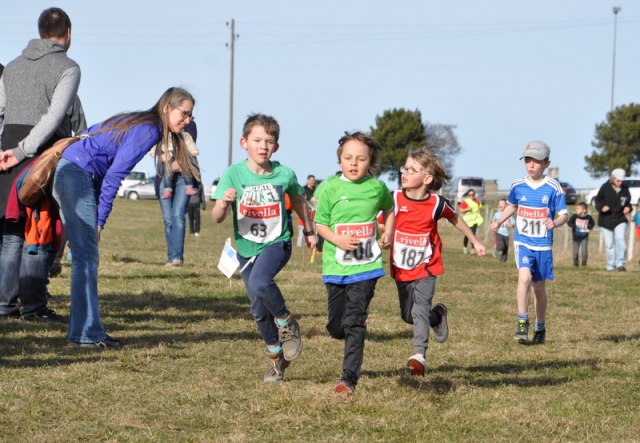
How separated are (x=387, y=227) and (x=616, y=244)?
1420 centimetres

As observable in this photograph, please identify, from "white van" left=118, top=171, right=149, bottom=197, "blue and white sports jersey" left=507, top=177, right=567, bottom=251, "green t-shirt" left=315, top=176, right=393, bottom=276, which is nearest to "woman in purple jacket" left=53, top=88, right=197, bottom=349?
"green t-shirt" left=315, top=176, right=393, bottom=276

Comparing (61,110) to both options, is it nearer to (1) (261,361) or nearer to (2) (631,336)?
(1) (261,361)

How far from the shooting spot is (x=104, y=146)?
6.54m

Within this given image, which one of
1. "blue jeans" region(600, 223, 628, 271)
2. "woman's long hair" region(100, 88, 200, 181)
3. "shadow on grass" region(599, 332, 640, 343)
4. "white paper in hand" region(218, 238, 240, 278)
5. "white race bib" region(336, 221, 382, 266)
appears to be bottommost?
"shadow on grass" region(599, 332, 640, 343)

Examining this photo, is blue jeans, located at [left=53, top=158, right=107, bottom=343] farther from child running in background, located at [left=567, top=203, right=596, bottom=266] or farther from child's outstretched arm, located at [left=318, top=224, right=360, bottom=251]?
child running in background, located at [left=567, top=203, right=596, bottom=266]

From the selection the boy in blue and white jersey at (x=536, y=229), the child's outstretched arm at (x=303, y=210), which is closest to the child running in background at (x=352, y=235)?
the child's outstretched arm at (x=303, y=210)

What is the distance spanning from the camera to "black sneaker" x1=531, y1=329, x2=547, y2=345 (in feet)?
26.6

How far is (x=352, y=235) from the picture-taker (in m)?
5.70

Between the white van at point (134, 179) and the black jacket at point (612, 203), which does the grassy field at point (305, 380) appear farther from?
the white van at point (134, 179)

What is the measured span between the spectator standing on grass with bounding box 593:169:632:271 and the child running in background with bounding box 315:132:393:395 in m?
13.9

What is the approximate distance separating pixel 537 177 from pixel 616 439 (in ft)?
13.2

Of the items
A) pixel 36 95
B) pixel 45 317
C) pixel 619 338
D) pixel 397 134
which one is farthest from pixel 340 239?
pixel 397 134

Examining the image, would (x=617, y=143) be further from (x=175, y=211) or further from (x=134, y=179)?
(x=175, y=211)

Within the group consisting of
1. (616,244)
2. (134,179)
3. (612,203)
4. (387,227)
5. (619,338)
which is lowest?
(619,338)
